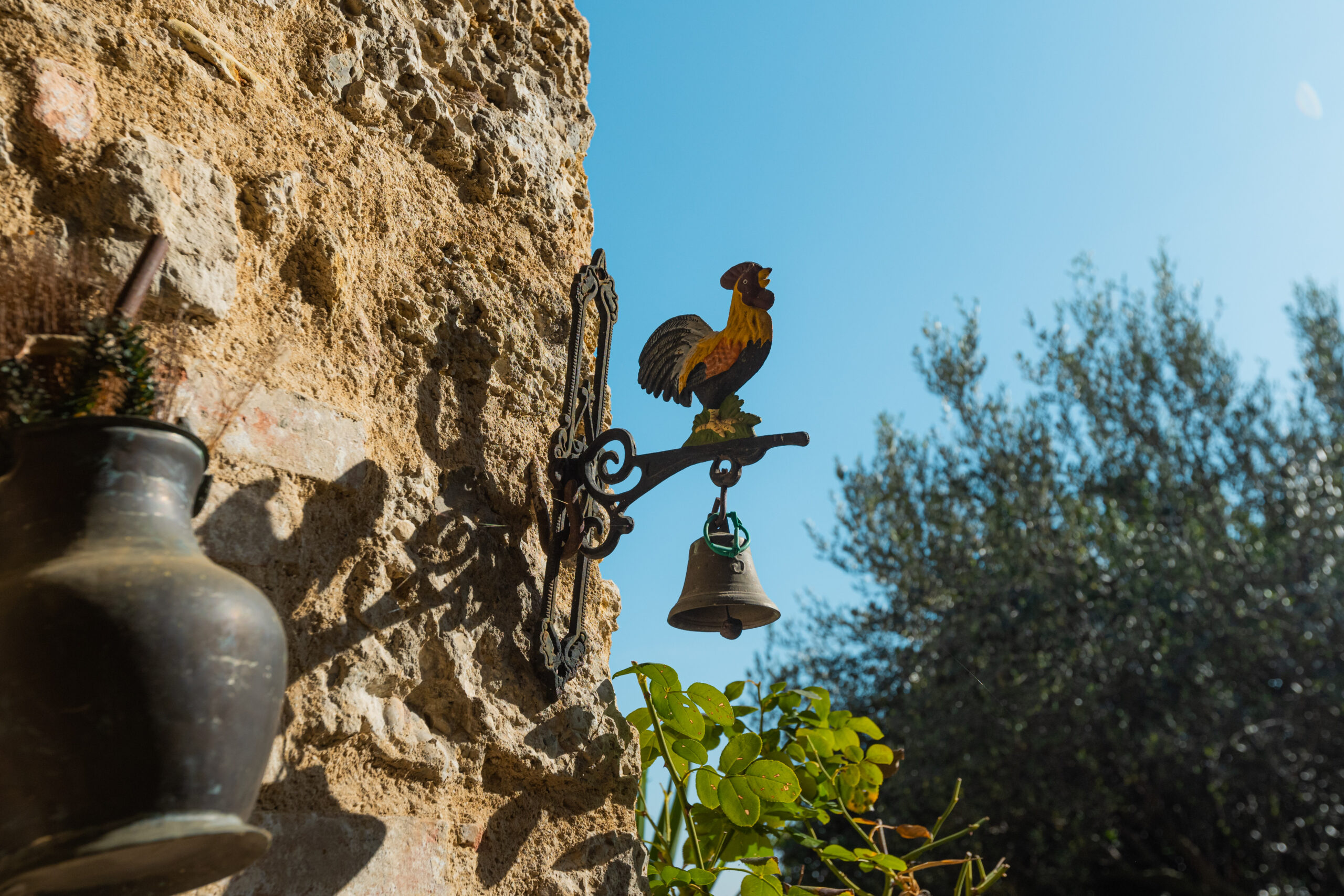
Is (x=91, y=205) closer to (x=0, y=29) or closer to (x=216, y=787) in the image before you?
(x=0, y=29)

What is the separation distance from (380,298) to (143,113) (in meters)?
0.38

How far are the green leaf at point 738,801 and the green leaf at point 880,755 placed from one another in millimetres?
641

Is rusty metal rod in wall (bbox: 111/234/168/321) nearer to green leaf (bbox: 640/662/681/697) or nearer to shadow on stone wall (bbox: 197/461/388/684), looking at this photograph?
shadow on stone wall (bbox: 197/461/388/684)

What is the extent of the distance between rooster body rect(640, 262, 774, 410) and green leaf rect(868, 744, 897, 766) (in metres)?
1.03

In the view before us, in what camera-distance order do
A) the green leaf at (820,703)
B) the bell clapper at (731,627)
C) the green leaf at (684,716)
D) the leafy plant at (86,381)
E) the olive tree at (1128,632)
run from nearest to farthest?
the leafy plant at (86,381), the green leaf at (684,716), the bell clapper at (731,627), the green leaf at (820,703), the olive tree at (1128,632)

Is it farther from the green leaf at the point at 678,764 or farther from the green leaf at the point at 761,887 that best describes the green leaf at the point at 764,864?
the green leaf at the point at 678,764

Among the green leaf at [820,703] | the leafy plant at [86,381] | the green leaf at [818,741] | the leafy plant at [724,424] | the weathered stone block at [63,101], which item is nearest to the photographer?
the leafy plant at [86,381]

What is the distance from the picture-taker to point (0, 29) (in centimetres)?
106

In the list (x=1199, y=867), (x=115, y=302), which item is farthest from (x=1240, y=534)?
(x=115, y=302)

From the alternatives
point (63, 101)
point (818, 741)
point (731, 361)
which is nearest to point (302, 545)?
point (63, 101)

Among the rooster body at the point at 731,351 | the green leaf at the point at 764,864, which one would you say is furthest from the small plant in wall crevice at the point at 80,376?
the green leaf at the point at 764,864

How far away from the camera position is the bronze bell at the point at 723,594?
6.10ft

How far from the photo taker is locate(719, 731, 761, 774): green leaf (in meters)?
1.81

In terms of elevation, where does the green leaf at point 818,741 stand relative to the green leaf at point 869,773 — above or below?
above
